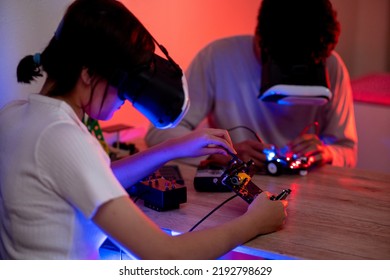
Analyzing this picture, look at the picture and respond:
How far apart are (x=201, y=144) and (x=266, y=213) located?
0.29 metres

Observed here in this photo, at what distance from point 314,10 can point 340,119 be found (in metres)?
0.54

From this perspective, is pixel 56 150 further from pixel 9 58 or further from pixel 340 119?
pixel 340 119

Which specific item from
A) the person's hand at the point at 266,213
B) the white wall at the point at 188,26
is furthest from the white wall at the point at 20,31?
the person's hand at the point at 266,213

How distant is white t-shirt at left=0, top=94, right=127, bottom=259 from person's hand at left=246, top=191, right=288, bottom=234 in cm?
37

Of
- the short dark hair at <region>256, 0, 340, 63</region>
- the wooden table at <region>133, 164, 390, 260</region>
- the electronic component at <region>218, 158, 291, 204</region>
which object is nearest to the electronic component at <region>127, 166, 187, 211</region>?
the wooden table at <region>133, 164, 390, 260</region>

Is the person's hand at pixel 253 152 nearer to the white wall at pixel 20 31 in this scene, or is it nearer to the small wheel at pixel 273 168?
the small wheel at pixel 273 168

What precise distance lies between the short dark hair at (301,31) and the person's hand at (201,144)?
1.53 ft

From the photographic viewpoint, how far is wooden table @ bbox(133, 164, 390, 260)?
46.4 inches

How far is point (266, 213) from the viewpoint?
124 cm

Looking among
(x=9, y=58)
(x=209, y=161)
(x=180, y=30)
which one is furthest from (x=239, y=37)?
(x=9, y=58)

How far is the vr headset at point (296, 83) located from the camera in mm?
1696

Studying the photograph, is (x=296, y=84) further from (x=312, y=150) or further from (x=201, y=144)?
(x=201, y=144)

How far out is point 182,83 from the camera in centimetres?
120

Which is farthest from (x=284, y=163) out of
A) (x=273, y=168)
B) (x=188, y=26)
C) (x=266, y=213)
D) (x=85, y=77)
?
(x=188, y=26)
